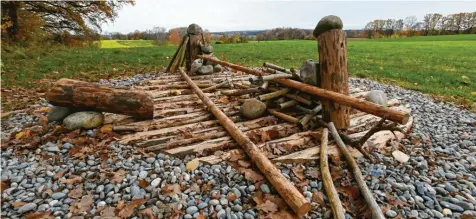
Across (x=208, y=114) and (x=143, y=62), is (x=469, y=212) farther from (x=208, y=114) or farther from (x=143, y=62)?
(x=143, y=62)

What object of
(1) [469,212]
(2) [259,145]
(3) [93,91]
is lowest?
(1) [469,212]

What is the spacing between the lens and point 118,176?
9.33ft

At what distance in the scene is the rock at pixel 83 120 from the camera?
382cm

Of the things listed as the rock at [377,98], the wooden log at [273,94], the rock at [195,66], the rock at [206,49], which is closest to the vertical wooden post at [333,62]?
the wooden log at [273,94]

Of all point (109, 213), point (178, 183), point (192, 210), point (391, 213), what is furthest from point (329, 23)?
point (109, 213)

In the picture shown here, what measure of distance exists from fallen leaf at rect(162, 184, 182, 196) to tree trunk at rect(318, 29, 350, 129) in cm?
232

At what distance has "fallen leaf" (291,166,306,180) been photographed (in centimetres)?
286

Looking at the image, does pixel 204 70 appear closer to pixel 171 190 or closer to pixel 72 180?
pixel 72 180

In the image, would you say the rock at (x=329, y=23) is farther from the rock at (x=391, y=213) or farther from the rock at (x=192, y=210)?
the rock at (x=192, y=210)

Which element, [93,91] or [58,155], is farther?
[93,91]

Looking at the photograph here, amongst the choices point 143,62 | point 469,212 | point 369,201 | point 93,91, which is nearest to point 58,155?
point 93,91

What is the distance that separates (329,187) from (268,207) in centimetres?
67

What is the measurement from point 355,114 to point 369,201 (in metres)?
2.37

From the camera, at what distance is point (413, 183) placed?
9.30 ft
